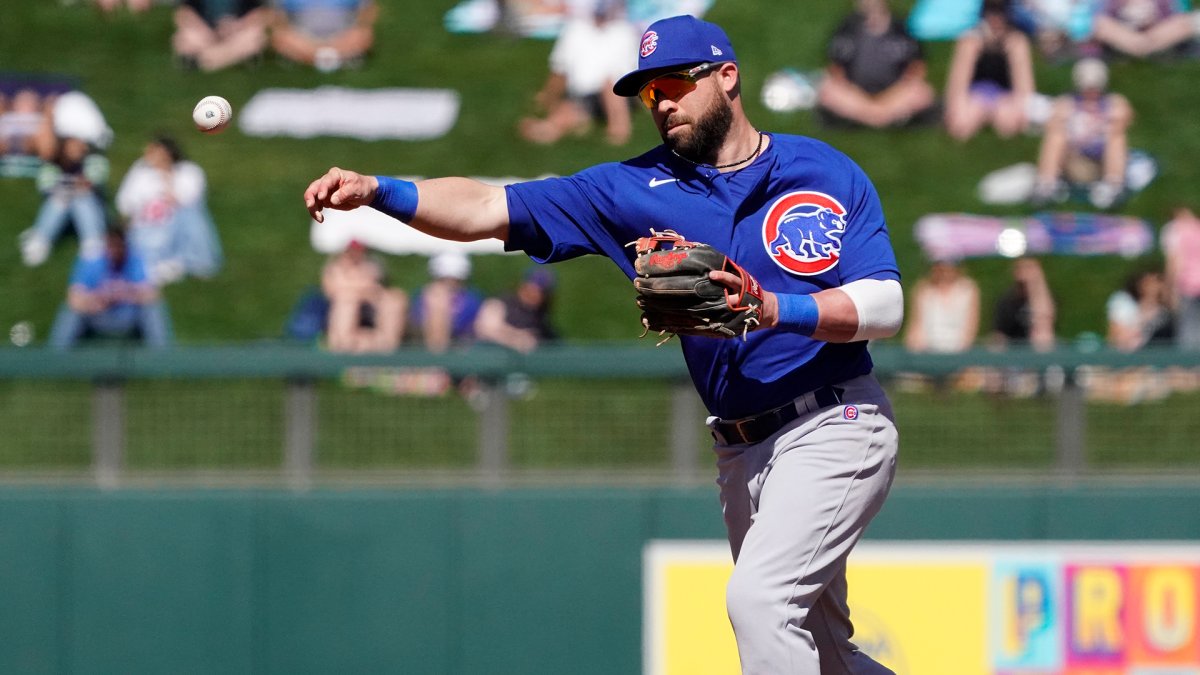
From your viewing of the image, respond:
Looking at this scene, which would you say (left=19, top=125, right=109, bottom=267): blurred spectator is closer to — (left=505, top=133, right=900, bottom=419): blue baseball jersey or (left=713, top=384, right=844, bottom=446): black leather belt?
(left=505, top=133, right=900, bottom=419): blue baseball jersey

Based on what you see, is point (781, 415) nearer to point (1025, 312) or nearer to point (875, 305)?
point (875, 305)

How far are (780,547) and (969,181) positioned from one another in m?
9.23

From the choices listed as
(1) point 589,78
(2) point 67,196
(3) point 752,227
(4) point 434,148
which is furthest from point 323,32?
(3) point 752,227

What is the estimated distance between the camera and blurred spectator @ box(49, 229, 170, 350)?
392 inches

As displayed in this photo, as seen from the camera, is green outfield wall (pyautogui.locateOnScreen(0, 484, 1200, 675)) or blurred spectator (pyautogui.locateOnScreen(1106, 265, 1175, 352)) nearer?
green outfield wall (pyautogui.locateOnScreen(0, 484, 1200, 675))

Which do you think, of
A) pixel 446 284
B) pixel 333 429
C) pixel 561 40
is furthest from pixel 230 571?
pixel 561 40

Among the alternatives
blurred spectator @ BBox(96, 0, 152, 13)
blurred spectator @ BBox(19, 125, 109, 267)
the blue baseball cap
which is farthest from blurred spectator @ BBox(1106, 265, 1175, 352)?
blurred spectator @ BBox(96, 0, 152, 13)

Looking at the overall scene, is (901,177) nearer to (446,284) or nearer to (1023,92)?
(1023,92)

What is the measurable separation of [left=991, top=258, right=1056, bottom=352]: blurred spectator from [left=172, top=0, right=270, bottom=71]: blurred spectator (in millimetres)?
6809

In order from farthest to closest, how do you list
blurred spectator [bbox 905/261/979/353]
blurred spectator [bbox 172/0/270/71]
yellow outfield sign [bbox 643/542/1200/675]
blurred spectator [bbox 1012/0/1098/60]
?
blurred spectator [bbox 172/0/270/71] < blurred spectator [bbox 1012/0/1098/60] < blurred spectator [bbox 905/261/979/353] < yellow outfield sign [bbox 643/542/1200/675]

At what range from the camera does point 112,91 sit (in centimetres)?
1386

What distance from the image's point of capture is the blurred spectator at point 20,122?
1254 cm

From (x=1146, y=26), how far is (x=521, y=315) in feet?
21.6

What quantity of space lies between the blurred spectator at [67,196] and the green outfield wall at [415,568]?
4164mm
